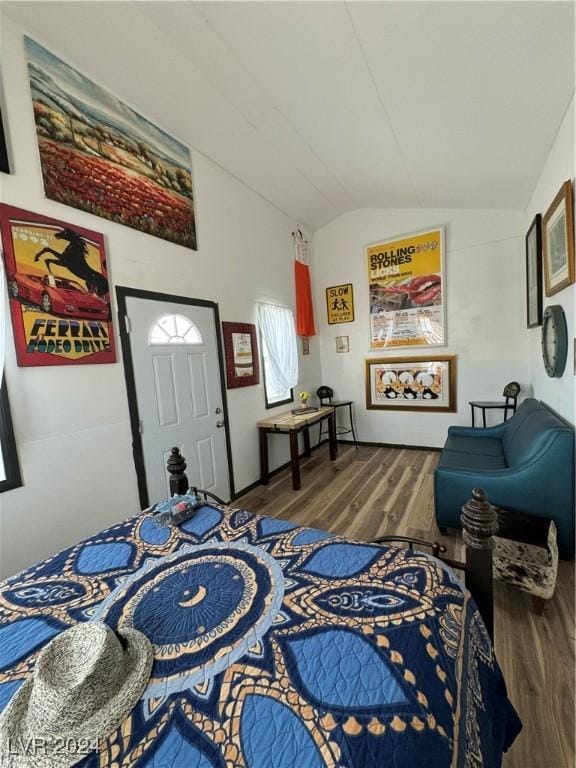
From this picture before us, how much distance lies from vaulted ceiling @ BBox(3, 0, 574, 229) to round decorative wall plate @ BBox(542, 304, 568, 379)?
1.29m

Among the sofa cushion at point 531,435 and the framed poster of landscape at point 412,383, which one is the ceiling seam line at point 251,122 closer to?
the framed poster of landscape at point 412,383

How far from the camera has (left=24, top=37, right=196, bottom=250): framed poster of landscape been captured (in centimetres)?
192

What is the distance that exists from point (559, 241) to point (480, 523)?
91.9 inches

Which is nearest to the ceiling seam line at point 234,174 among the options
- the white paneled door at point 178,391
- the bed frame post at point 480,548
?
the white paneled door at point 178,391

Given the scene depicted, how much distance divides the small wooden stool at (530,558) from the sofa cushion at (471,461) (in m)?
0.72

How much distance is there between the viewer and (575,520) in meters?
2.01

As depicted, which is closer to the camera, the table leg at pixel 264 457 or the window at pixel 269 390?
the table leg at pixel 264 457

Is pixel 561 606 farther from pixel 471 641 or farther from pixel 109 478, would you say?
pixel 109 478

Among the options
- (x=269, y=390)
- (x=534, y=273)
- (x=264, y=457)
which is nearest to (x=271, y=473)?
(x=264, y=457)

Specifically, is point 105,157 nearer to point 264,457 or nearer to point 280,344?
point 280,344

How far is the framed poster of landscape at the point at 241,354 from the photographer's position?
3.30m

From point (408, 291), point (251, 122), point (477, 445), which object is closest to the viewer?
point (251, 122)

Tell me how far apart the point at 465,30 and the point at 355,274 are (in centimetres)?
319

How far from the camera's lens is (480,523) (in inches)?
42.8
